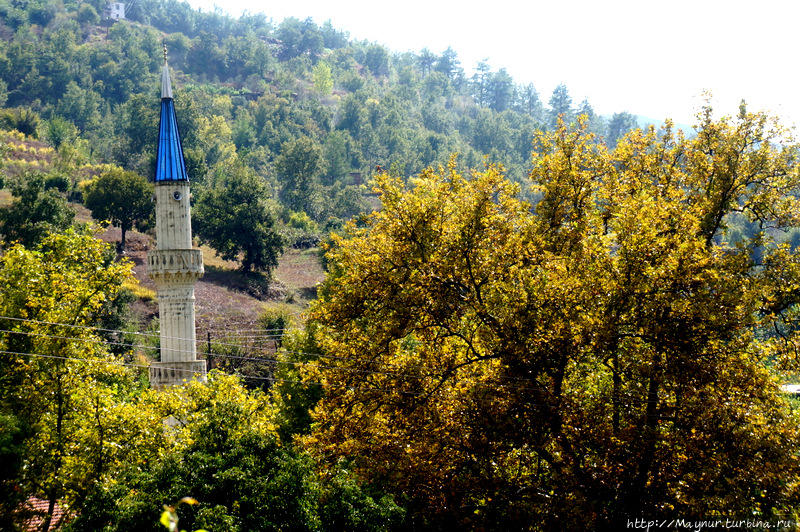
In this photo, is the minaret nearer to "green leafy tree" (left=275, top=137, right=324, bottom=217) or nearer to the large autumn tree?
the large autumn tree

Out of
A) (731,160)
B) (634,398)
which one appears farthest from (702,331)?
(731,160)

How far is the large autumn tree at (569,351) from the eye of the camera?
16.4m

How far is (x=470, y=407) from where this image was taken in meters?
17.7

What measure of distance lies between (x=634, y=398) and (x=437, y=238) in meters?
6.21

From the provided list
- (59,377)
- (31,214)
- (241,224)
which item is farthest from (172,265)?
(241,224)

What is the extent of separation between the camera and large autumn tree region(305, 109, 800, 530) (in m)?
16.4

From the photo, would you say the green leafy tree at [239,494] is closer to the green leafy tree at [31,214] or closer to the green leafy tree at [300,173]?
the green leafy tree at [31,214]

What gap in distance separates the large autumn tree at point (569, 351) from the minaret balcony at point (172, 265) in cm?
772

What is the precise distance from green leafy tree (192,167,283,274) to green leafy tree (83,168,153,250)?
5054 millimetres

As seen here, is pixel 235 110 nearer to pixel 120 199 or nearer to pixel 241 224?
pixel 241 224

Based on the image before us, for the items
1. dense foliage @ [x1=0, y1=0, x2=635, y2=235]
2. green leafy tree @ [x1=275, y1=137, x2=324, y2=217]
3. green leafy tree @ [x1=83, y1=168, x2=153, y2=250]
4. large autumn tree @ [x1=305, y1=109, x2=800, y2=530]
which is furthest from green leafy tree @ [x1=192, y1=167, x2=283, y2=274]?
large autumn tree @ [x1=305, y1=109, x2=800, y2=530]

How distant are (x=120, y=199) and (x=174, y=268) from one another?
1692 inches

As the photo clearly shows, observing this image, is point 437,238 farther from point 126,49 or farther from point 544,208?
point 126,49

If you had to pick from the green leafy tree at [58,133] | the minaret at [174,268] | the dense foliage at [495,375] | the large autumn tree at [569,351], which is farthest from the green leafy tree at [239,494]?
the green leafy tree at [58,133]
